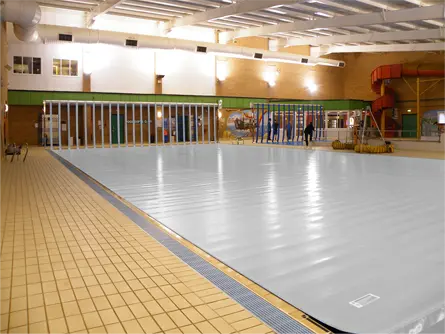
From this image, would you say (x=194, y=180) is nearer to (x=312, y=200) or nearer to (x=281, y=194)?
(x=281, y=194)

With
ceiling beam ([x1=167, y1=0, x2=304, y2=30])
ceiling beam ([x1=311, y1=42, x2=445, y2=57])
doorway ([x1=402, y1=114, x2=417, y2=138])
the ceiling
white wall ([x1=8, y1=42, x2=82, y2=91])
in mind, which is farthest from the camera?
doorway ([x1=402, y1=114, x2=417, y2=138])

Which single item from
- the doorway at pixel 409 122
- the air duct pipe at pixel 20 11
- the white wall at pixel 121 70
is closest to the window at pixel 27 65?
the white wall at pixel 121 70

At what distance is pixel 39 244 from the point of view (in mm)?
4328

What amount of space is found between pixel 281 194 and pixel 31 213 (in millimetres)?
3934

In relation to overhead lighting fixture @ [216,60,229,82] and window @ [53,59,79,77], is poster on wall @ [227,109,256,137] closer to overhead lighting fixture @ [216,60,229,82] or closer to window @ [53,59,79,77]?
overhead lighting fixture @ [216,60,229,82]

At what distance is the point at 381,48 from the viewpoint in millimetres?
26016

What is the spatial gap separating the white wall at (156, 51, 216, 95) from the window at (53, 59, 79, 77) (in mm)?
4941

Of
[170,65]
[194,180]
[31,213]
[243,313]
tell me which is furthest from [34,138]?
[243,313]

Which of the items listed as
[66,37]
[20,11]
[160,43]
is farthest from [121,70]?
[20,11]

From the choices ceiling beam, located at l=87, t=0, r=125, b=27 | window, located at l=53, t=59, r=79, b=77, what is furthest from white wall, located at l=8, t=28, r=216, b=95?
ceiling beam, located at l=87, t=0, r=125, b=27

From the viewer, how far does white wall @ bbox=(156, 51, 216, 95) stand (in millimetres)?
27000

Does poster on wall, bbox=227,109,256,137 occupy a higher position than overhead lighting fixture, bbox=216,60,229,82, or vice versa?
overhead lighting fixture, bbox=216,60,229,82

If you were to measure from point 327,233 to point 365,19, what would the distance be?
1558cm

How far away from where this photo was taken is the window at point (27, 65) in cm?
2255
